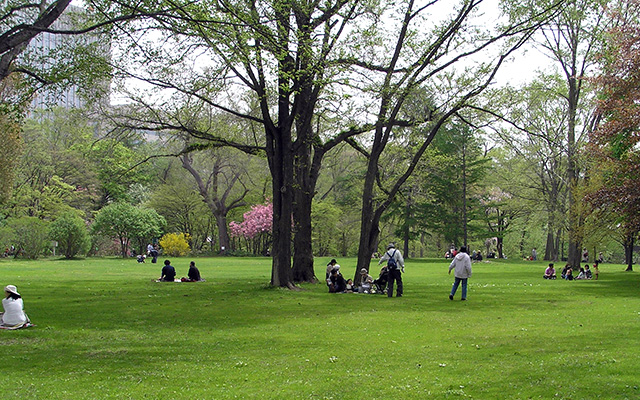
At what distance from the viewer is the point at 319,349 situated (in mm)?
9945

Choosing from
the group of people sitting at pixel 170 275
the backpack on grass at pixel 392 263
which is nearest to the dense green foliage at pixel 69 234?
the group of people sitting at pixel 170 275

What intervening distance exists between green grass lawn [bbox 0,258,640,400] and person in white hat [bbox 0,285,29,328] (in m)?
0.44

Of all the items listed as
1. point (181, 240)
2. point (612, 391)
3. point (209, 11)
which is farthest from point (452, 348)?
point (181, 240)

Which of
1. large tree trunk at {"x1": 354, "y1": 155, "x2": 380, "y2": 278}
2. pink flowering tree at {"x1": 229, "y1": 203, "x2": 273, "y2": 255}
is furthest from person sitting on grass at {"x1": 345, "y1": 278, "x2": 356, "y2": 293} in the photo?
pink flowering tree at {"x1": 229, "y1": 203, "x2": 273, "y2": 255}

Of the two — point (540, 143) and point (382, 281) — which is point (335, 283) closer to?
point (382, 281)

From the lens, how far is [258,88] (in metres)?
21.0

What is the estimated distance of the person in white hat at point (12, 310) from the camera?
11625 mm

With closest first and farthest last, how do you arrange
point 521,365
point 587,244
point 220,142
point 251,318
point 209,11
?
point 521,365, point 251,318, point 209,11, point 220,142, point 587,244

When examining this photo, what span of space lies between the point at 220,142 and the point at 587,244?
22.5 metres

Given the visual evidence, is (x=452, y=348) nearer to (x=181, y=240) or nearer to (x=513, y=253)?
(x=181, y=240)

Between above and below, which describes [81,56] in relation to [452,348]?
above

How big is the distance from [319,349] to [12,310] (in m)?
6.27

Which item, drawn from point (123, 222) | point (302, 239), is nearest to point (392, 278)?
point (302, 239)

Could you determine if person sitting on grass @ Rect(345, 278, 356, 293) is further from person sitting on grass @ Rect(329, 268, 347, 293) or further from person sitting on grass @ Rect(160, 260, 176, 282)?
person sitting on grass @ Rect(160, 260, 176, 282)
